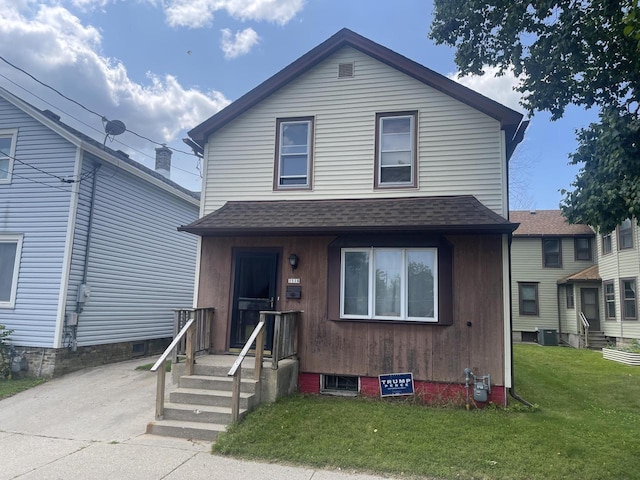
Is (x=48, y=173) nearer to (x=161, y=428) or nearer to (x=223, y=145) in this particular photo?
(x=223, y=145)

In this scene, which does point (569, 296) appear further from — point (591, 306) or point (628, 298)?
point (628, 298)

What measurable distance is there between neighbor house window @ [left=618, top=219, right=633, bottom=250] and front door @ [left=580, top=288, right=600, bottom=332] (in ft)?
9.45

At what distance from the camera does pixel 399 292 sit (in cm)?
773

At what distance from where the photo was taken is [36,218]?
9859mm

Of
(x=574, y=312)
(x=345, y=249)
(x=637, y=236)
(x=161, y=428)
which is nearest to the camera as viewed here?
(x=161, y=428)

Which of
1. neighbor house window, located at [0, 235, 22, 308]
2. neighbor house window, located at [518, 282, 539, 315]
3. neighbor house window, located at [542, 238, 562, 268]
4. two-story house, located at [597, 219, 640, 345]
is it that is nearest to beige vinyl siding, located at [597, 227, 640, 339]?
two-story house, located at [597, 219, 640, 345]

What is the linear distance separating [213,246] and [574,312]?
1761 cm

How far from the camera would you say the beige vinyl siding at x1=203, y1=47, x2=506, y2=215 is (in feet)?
26.6

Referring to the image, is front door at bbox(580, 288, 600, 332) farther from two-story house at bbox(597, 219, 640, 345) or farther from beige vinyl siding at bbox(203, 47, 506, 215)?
beige vinyl siding at bbox(203, 47, 506, 215)

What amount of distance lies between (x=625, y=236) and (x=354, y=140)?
45.8 ft

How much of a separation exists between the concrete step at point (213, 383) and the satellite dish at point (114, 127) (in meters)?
8.11

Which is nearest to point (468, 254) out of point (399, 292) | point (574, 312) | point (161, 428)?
point (399, 292)

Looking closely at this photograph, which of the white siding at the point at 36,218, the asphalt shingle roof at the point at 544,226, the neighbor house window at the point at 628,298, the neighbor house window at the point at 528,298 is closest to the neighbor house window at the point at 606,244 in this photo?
the asphalt shingle roof at the point at 544,226

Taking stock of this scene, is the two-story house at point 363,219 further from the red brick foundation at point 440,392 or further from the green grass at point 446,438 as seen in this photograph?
the green grass at point 446,438
